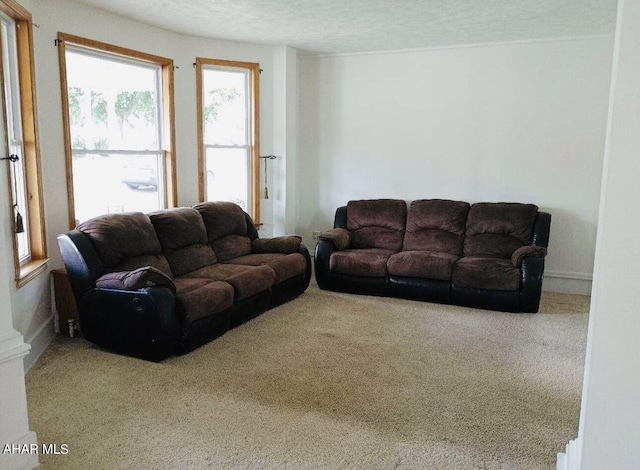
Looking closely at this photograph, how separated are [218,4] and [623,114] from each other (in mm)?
3484

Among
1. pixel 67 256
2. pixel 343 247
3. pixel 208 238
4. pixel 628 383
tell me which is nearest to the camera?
pixel 628 383

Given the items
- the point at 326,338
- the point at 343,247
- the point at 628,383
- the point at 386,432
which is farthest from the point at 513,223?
the point at 628,383

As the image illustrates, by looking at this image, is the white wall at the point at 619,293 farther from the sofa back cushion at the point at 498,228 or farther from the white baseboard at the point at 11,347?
the sofa back cushion at the point at 498,228

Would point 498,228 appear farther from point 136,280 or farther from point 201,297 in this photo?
point 136,280

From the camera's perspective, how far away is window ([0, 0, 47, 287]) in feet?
11.3

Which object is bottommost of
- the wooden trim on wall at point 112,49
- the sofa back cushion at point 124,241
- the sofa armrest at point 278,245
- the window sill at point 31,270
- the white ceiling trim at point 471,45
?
the sofa armrest at point 278,245

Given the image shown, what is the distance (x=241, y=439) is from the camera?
8.29 ft

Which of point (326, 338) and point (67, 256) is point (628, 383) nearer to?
point (326, 338)

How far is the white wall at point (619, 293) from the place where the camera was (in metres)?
1.54

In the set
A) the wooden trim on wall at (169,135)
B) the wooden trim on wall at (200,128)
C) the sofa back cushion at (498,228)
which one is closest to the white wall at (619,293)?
the sofa back cushion at (498,228)

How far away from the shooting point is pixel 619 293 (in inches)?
63.4

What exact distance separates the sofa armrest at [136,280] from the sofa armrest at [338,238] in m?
2.21

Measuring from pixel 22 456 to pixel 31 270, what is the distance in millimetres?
1665

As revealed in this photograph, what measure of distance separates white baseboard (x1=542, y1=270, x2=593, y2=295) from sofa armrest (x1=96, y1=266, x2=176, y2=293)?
3971 millimetres
